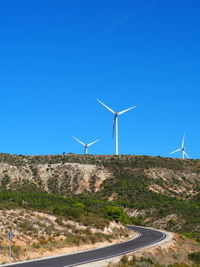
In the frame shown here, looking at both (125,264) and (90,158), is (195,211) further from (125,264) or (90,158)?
(90,158)

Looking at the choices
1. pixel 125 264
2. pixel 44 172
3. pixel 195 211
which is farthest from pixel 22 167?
pixel 125 264

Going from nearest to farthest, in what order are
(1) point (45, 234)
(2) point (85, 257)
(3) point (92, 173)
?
(2) point (85, 257), (1) point (45, 234), (3) point (92, 173)

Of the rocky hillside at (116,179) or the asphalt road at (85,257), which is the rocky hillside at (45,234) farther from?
the rocky hillside at (116,179)

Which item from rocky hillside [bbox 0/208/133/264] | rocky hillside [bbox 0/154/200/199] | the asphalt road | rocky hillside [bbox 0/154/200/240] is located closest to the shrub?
the asphalt road

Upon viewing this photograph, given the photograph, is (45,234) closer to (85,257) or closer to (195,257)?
(85,257)

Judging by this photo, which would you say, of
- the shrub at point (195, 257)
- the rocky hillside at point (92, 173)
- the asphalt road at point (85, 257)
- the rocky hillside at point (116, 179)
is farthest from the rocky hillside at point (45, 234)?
the rocky hillside at point (92, 173)

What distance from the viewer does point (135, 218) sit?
91.7 m

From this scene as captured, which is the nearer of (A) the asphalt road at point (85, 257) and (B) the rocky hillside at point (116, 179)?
(A) the asphalt road at point (85, 257)

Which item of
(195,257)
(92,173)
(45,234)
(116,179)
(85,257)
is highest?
(92,173)

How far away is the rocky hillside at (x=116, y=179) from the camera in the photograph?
358ft

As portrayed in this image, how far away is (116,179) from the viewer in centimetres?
12775

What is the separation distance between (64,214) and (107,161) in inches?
3668

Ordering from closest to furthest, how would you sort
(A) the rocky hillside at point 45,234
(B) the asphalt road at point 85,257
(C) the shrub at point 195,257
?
1. (B) the asphalt road at point 85,257
2. (A) the rocky hillside at point 45,234
3. (C) the shrub at point 195,257

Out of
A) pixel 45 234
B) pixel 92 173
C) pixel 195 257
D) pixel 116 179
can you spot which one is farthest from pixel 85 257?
pixel 92 173
